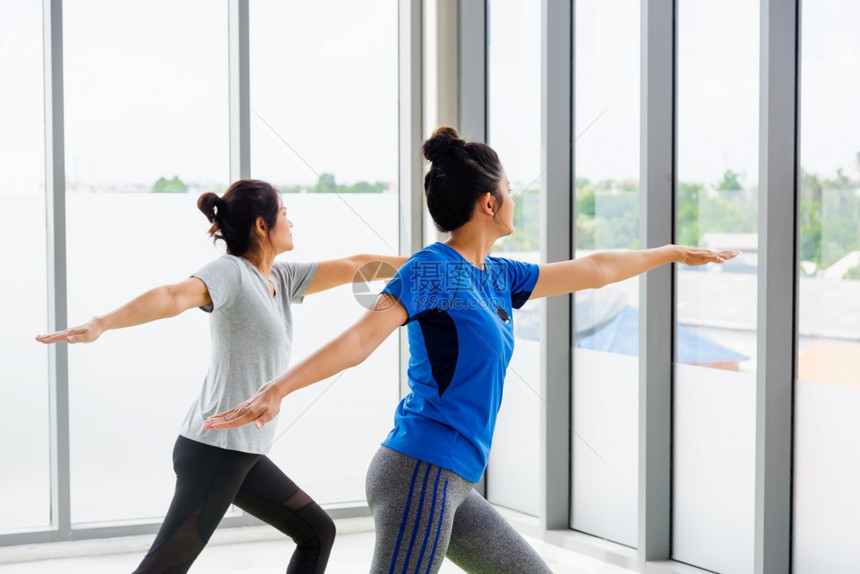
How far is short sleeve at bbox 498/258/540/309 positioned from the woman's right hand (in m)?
0.87

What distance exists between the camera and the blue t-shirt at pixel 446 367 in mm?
1547

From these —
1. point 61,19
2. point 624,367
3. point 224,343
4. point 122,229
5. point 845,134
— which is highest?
point 61,19

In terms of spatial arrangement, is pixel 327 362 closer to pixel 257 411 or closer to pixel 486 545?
pixel 257 411

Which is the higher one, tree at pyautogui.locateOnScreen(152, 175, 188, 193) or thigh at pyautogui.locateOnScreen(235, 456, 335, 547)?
tree at pyautogui.locateOnScreen(152, 175, 188, 193)

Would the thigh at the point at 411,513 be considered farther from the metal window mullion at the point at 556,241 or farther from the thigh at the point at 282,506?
the metal window mullion at the point at 556,241

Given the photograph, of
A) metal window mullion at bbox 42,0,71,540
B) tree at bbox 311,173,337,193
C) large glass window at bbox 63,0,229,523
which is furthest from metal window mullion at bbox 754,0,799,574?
metal window mullion at bbox 42,0,71,540

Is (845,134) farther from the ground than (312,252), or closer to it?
farther from the ground

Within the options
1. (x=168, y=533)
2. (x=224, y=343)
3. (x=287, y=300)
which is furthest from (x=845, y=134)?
(x=168, y=533)

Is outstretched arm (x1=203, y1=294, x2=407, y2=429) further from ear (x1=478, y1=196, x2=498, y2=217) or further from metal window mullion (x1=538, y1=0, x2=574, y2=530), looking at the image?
metal window mullion (x1=538, y1=0, x2=574, y2=530)

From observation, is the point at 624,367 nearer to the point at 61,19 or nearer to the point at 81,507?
the point at 81,507

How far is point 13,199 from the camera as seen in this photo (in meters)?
3.41

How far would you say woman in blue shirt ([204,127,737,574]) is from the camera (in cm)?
151

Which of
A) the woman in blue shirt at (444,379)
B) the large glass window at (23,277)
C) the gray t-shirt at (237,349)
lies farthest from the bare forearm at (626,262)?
the large glass window at (23,277)

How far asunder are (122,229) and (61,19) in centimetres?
80
